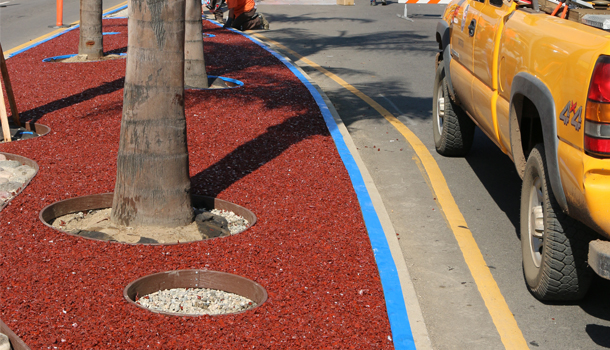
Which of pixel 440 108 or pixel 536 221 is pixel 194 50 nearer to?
pixel 440 108

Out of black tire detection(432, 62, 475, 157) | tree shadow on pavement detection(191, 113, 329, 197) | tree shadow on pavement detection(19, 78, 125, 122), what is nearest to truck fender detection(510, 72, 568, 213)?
black tire detection(432, 62, 475, 157)

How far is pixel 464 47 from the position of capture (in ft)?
20.7

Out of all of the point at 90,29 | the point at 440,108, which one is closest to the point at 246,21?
the point at 90,29

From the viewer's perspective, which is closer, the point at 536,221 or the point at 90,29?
the point at 536,221

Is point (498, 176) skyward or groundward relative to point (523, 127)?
groundward

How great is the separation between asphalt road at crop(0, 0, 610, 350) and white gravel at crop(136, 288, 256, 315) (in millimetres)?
1291

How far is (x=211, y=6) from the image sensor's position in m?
22.5

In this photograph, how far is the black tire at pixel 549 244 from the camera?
4.06 m

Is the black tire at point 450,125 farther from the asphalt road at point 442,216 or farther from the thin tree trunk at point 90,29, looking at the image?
the thin tree trunk at point 90,29

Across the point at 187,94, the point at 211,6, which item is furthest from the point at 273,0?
the point at 187,94

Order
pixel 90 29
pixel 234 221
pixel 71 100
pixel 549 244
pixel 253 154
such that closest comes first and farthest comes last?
pixel 549 244
pixel 234 221
pixel 253 154
pixel 71 100
pixel 90 29

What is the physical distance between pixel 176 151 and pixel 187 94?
4.78 meters

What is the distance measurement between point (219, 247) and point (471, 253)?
204 centimetres

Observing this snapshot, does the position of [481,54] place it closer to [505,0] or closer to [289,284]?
[505,0]
